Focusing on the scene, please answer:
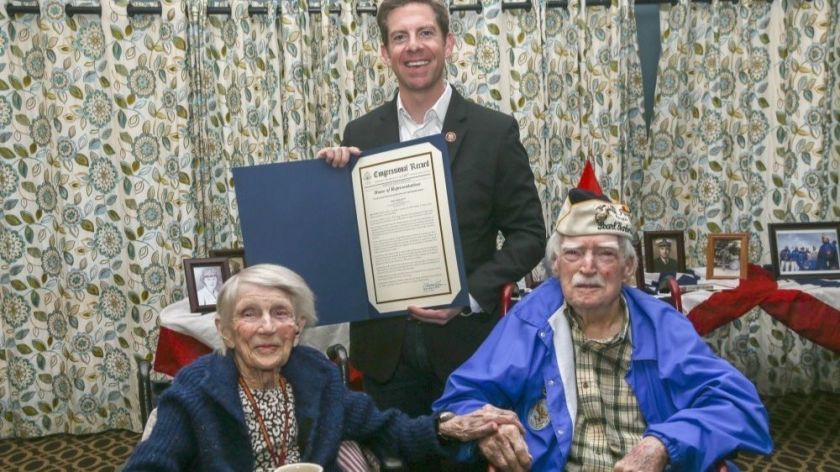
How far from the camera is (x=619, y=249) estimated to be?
1.95 metres

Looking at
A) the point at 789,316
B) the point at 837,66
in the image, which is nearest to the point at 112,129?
the point at 789,316

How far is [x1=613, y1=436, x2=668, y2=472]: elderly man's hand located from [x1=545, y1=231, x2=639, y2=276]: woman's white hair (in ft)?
1.58

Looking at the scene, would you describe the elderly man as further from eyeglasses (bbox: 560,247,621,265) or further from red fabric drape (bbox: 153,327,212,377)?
red fabric drape (bbox: 153,327,212,377)

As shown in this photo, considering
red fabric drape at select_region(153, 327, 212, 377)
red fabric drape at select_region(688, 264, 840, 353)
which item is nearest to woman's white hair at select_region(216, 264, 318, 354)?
red fabric drape at select_region(153, 327, 212, 377)

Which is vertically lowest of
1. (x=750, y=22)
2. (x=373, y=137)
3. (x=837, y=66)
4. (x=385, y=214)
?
(x=385, y=214)

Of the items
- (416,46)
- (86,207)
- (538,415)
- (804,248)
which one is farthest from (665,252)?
(86,207)

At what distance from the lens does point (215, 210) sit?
4.00 meters

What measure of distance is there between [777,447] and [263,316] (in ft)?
9.32

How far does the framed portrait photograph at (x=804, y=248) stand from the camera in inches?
143

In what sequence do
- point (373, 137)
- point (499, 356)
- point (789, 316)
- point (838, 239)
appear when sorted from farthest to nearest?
point (838, 239), point (789, 316), point (373, 137), point (499, 356)

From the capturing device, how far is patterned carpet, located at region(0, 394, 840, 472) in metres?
3.47

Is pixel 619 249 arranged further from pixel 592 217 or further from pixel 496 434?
pixel 496 434

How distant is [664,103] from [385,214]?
265cm

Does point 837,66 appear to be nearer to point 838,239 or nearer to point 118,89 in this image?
point 838,239
